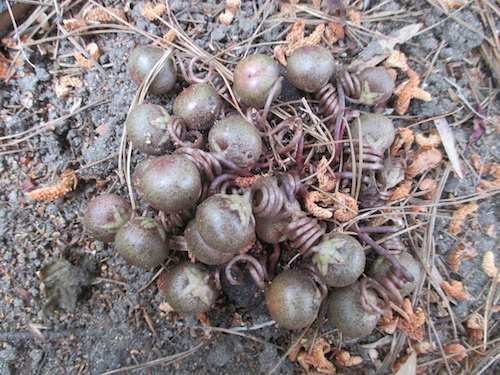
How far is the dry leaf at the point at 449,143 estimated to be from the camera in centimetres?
255

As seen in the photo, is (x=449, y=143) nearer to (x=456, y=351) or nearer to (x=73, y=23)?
(x=456, y=351)

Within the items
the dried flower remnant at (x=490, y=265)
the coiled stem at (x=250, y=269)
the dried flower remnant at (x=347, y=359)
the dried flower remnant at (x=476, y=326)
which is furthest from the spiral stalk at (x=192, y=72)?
the dried flower remnant at (x=476, y=326)

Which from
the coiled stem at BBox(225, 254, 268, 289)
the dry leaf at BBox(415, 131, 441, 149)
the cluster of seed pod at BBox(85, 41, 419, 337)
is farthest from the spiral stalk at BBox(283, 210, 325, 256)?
the dry leaf at BBox(415, 131, 441, 149)

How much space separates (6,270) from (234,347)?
155 centimetres

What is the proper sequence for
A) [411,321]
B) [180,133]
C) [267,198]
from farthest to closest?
[411,321], [180,133], [267,198]

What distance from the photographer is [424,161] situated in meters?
2.52

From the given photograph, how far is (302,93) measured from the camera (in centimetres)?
260

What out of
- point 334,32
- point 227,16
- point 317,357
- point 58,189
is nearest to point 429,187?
point 334,32

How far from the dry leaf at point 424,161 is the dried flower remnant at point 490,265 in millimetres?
650

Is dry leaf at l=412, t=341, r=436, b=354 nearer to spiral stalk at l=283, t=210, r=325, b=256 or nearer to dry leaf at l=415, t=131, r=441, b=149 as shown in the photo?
spiral stalk at l=283, t=210, r=325, b=256

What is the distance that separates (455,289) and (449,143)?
35.8 inches

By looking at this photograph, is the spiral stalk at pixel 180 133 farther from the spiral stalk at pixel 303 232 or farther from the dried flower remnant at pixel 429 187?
the dried flower remnant at pixel 429 187

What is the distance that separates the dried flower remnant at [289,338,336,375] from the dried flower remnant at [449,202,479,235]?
42.4 inches

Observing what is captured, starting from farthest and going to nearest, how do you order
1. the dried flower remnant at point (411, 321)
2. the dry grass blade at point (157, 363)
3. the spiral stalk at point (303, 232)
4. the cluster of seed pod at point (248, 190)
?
1. the dry grass blade at point (157, 363)
2. the dried flower remnant at point (411, 321)
3. the spiral stalk at point (303, 232)
4. the cluster of seed pod at point (248, 190)
